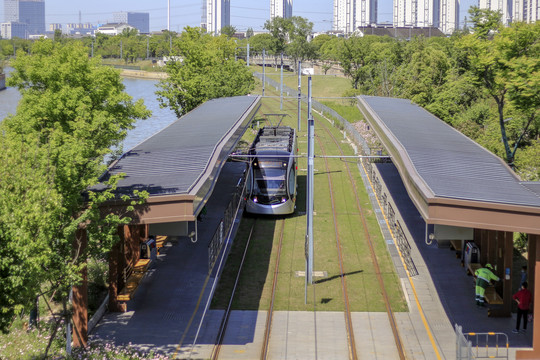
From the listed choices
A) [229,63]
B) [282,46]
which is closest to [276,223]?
[229,63]

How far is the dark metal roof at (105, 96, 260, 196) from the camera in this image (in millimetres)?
17672

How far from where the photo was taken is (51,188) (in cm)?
1336

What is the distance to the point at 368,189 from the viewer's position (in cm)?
3572

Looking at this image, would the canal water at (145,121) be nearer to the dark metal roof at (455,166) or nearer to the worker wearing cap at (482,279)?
the dark metal roof at (455,166)

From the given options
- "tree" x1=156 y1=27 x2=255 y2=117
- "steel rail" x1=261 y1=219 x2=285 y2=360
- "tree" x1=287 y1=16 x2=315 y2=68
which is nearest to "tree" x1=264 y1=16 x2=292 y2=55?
"tree" x1=287 y1=16 x2=315 y2=68

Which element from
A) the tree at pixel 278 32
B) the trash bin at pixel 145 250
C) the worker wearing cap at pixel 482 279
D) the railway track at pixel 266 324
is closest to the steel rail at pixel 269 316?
the railway track at pixel 266 324

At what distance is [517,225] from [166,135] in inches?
618

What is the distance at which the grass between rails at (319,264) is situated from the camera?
67.2ft

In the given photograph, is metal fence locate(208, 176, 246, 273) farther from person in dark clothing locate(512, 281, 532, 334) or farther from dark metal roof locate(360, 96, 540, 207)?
person in dark clothing locate(512, 281, 532, 334)

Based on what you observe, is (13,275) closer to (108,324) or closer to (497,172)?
(108,324)

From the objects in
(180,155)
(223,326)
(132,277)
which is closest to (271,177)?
(180,155)

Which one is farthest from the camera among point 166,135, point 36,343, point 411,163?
point 166,135

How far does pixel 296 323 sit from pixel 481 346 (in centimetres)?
485

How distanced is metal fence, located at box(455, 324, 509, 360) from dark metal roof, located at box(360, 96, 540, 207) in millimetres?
3178
